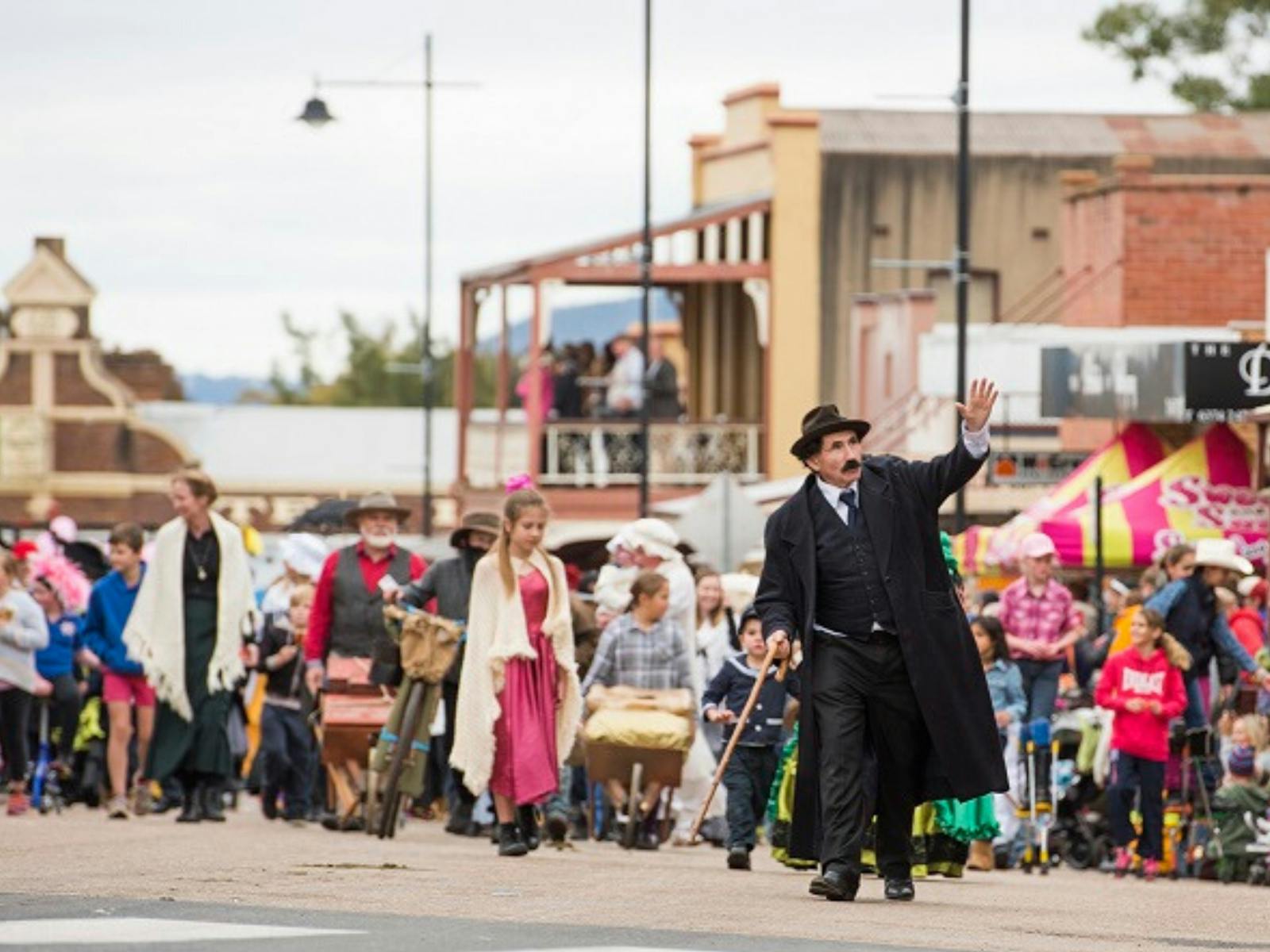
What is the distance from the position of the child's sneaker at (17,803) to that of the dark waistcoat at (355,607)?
2972 mm

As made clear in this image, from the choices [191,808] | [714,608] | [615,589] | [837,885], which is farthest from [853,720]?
[714,608]

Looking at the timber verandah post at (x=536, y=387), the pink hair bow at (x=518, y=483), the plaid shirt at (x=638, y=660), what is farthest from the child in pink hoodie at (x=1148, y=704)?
the timber verandah post at (x=536, y=387)

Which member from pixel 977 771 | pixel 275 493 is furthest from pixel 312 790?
pixel 275 493

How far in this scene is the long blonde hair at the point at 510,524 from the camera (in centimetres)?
1914

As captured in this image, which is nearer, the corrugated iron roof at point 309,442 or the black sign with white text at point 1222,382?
the black sign with white text at point 1222,382

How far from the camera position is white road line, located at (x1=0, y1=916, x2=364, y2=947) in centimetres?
1184

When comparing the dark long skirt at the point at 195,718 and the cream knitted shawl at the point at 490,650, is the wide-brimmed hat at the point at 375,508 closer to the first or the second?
the dark long skirt at the point at 195,718

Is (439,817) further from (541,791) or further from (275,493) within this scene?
(275,493)

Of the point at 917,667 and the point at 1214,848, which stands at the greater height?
the point at 917,667

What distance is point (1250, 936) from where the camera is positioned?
1428cm

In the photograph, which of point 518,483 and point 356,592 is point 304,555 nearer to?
point 356,592

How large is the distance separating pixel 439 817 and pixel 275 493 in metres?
50.9

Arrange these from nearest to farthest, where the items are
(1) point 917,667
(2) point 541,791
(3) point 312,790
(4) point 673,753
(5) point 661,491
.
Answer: (1) point 917,667 → (2) point 541,791 → (4) point 673,753 → (3) point 312,790 → (5) point 661,491

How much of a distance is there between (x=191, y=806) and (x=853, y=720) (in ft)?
25.8
